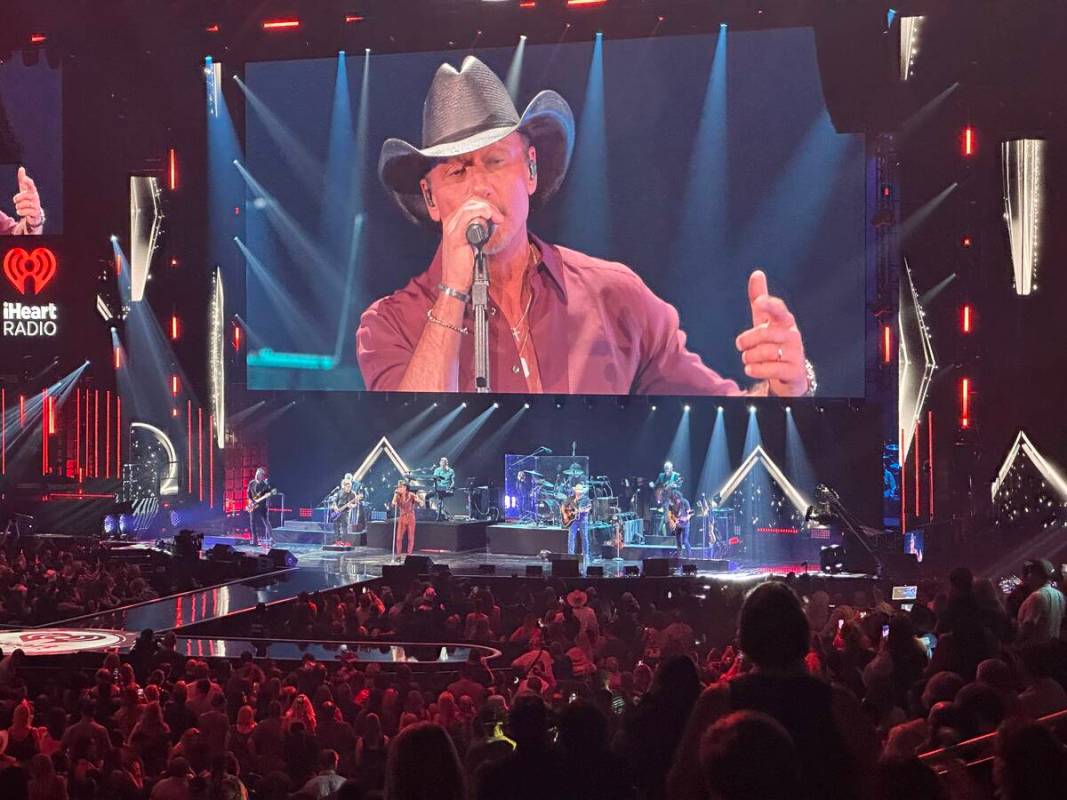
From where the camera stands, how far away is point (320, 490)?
19719mm

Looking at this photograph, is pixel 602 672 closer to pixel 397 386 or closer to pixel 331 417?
pixel 397 386

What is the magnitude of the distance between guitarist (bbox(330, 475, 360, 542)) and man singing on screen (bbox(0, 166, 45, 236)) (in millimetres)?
6699

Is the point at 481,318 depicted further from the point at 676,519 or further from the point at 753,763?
the point at 753,763

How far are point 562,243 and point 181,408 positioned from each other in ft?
22.3

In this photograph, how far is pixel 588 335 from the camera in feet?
55.5

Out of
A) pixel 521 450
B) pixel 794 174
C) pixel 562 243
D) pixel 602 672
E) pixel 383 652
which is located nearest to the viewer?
pixel 602 672

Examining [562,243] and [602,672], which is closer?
[602,672]

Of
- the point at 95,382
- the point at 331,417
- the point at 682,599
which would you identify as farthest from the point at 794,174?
the point at 95,382

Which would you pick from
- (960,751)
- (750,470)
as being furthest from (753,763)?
(750,470)

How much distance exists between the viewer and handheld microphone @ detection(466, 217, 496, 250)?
17109 mm

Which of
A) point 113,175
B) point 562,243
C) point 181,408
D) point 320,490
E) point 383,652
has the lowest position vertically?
point 383,652

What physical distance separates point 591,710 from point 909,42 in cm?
1344

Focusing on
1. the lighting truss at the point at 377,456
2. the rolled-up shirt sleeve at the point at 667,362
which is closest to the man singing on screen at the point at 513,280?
the rolled-up shirt sleeve at the point at 667,362

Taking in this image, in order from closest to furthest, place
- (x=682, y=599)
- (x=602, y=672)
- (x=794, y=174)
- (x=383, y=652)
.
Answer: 1. (x=602, y=672)
2. (x=383, y=652)
3. (x=682, y=599)
4. (x=794, y=174)
